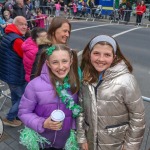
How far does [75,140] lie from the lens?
2494mm

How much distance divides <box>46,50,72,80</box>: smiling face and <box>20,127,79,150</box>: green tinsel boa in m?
0.65

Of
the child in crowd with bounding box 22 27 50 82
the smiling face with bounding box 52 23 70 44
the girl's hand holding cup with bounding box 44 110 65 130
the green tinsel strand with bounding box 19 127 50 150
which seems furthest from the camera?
the child in crowd with bounding box 22 27 50 82

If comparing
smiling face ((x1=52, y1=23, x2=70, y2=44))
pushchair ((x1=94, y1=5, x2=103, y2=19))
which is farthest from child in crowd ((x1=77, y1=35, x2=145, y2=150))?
pushchair ((x1=94, y1=5, x2=103, y2=19))

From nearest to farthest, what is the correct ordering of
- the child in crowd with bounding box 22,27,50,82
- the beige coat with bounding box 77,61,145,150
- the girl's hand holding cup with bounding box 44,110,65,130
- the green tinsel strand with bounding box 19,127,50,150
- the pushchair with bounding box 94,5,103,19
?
the girl's hand holding cup with bounding box 44,110,65,130, the beige coat with bounding box 77,61,145,150, the green tinsel strand with bounding box 19,127,50,150, the child in crowd with bounding box 22,27,50,82, the pushchair with bounding box 94,5,103,19

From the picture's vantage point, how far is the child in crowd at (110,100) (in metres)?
2.13

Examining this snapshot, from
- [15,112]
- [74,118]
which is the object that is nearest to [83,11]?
[15,112]

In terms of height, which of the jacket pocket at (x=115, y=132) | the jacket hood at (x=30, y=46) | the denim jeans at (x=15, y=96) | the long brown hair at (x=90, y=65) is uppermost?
the long brown hair at (x=90, y=65)

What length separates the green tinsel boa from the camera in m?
2.43

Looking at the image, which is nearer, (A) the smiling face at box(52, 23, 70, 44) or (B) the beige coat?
(B) the beige coat

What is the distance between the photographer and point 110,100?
2160mm

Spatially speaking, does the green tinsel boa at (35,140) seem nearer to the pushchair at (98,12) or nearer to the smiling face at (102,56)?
the smiling face at (102,56)

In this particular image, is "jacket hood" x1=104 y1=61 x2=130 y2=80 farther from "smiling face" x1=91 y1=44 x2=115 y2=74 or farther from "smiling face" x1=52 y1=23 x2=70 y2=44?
"smiling face" x1=52 y1=23 x2=70 y2=44

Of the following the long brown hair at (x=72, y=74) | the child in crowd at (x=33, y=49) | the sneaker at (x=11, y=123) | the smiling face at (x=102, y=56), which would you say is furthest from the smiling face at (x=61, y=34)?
the sneaker at (x=11, y=123)

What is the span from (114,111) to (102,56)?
0.51m
